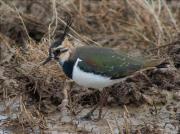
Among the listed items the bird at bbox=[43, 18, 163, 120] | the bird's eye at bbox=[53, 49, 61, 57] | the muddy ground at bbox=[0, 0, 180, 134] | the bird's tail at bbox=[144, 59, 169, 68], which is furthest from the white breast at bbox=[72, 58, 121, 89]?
the bird's tail at bbox=[144, 59, 169, 68]

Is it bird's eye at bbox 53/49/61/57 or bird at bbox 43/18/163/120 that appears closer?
bird at bbox 43/18/163/120

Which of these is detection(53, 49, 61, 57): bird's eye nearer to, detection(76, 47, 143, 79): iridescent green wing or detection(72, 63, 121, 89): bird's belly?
detection(76, 47, 143, 79): iridescent green wing

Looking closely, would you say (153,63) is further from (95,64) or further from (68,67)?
(68,67)

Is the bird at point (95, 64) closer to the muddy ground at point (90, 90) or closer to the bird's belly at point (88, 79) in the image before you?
the bird's belly at point (88, 79)

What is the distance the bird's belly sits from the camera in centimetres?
619

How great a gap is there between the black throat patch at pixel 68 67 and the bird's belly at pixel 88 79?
5 centimetres

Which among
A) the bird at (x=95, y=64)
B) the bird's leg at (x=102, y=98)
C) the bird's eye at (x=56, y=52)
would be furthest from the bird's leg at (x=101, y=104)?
the bird's eye at (x=56, y=52)

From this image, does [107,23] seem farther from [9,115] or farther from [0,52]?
[9,115]

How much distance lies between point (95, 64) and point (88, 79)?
239mm

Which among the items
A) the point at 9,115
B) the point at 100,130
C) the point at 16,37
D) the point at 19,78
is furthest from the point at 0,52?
the point at 100,130

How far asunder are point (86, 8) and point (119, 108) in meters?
2.97

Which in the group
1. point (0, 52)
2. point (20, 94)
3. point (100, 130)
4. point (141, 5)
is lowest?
point (100, 130)

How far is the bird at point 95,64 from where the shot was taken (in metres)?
6.25

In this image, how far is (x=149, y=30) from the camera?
28.1 ft
